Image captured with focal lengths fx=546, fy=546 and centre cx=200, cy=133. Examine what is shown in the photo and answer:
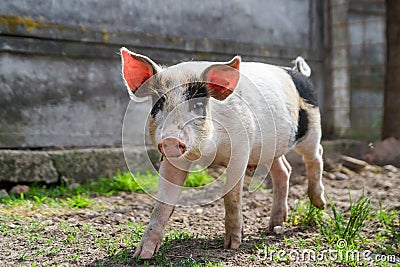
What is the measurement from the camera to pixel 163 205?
3154 millimetres

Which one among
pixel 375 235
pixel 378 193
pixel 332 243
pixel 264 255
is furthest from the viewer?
pixel 378 193

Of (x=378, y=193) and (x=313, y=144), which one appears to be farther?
(x=378, y=193)

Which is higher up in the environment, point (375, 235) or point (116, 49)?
point (116, 49)

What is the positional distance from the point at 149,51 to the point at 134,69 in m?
3.27

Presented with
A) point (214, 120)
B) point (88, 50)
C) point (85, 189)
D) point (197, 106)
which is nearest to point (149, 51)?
point (88, 50)

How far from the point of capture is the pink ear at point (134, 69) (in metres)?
3.02

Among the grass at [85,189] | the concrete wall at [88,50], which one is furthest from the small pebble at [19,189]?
Answer: the concrete wall at [88,50]

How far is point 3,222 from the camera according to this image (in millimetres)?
3854

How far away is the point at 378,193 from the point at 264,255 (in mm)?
2454

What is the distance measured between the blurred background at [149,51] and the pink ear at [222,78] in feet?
9.89

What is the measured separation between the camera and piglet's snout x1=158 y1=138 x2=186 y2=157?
2686mm

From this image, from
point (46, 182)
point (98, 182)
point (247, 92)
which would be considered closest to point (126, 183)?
point (98, 182)

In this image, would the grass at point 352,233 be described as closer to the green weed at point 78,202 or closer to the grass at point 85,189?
the grass at point 85,189

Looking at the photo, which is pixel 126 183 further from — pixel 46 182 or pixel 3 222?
pixel 3 222
